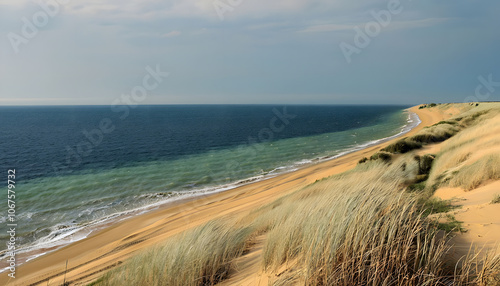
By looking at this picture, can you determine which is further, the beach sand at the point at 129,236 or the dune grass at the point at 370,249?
the beach sand at the point at 129,236

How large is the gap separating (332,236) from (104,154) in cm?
3133

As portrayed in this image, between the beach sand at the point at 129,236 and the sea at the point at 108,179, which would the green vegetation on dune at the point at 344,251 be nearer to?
the beach sand at the point at 129,236

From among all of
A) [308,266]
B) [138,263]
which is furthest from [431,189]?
[138,263]

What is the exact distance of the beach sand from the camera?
799cm

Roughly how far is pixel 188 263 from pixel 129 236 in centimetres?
757

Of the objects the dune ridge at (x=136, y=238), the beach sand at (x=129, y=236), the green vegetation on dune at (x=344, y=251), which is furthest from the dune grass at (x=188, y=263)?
the beach sand at (x=129, y=236)

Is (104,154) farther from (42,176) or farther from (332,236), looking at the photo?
(332,236)

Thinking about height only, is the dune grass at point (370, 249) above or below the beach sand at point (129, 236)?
above

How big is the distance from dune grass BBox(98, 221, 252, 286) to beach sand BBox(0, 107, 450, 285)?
1.48 m

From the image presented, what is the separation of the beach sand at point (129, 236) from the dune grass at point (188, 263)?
4.86ft

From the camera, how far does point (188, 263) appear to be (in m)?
4.50

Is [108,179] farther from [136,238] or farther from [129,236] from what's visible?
[136,238]

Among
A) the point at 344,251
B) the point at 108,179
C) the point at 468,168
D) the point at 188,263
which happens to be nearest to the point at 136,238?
the point at 188,263

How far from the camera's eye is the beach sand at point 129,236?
26.2 feet
